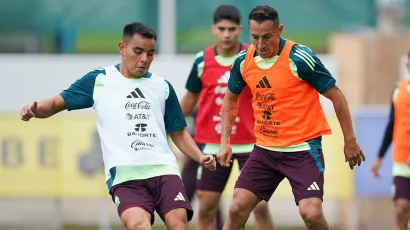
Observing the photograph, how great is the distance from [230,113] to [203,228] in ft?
6.18

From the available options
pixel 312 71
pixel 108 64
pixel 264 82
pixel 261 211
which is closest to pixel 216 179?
pixel 261 211

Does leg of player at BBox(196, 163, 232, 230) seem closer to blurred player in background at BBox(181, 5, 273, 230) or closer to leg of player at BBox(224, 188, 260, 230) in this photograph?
blurred player in background at BBox(181, 5, 273, 230)

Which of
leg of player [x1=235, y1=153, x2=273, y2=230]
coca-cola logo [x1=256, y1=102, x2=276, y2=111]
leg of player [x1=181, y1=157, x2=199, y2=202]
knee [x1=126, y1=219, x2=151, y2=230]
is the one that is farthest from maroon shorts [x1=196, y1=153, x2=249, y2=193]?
knee [x1=126, y1=219, x2=151, y2=230]

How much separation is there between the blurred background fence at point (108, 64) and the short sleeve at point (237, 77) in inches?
222

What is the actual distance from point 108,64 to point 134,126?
7869 mm

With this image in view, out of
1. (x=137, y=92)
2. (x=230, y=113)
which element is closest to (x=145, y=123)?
(x=137, y=92)

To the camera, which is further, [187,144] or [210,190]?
[210,190]

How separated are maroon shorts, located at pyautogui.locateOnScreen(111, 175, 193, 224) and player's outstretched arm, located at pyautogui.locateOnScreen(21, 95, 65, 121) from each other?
2.61 feet

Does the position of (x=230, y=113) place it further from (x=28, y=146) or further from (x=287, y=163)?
(x=28, y=146)

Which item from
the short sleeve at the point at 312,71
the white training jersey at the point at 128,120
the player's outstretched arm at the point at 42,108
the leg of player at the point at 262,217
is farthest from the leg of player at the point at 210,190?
the player's outstretched arm at the point at 42,108

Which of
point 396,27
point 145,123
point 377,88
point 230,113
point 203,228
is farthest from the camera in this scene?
point 396,27

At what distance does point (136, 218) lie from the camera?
866 centimetres

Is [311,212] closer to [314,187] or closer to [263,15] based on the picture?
[314,187]

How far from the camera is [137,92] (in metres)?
9.08
